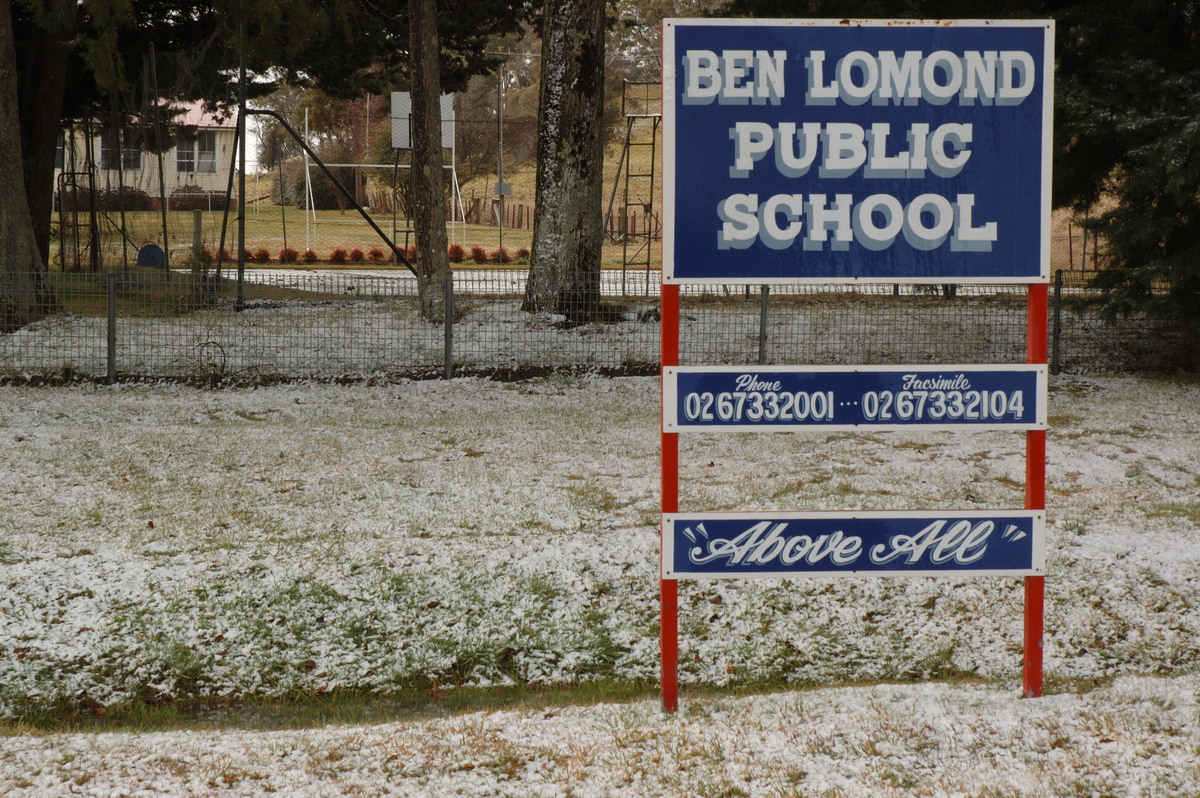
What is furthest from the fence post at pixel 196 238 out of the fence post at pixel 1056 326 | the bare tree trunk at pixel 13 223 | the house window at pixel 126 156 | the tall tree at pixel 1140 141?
the tall tree at pixel 1140 141

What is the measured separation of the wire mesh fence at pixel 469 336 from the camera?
37.5 ft

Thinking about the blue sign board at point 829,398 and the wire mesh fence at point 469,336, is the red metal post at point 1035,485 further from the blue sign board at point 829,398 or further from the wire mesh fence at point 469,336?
the wire mesh fence at point 469,336

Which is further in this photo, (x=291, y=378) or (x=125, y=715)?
(x=291, y=378)

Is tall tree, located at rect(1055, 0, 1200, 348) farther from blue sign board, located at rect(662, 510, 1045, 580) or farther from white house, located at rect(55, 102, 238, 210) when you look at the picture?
white house, located at rect(55, 102, 238, 210)

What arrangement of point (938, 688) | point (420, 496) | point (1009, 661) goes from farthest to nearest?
1. point (420, 496)
2. point (1009, 661)
3. point (938, 688)

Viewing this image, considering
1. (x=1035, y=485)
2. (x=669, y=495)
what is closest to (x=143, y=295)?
(x=669, y=495)

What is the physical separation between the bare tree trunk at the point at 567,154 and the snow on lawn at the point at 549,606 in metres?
4.19

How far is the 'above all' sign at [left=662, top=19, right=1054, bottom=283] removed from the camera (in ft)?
11.8

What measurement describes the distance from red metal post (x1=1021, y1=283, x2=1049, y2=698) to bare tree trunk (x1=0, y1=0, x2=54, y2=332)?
11.5 metres

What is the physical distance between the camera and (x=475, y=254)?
35.0 m

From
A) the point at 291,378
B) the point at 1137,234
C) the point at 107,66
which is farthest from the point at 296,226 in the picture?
the point at 1137,234

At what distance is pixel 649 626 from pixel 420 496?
222cm

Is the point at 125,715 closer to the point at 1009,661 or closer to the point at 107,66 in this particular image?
the point at 1009,661

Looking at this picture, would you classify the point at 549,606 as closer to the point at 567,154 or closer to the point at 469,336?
the point at 469,336
